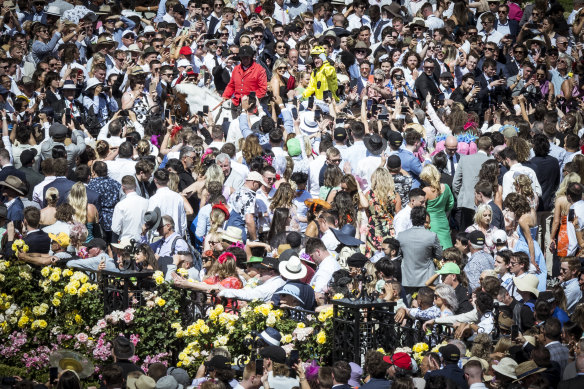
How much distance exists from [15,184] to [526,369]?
300 inches

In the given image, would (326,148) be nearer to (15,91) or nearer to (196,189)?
(196,189)

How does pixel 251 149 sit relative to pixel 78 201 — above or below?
above

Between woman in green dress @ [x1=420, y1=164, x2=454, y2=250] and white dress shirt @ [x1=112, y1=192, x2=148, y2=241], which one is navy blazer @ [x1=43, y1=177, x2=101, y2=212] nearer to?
white dress shirt @ [x1=112, y1=192, x2=148, y2=241]

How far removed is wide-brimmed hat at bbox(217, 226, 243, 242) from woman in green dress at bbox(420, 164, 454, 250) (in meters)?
2.72

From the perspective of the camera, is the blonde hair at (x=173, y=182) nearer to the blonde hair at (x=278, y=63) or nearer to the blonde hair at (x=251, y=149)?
the blonde hair at (x=251, y=149)

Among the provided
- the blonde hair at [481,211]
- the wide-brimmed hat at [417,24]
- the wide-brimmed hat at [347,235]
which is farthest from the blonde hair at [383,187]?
the wide-brimmed hat at [417,24]

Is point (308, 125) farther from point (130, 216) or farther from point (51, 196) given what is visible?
point (51, 196)

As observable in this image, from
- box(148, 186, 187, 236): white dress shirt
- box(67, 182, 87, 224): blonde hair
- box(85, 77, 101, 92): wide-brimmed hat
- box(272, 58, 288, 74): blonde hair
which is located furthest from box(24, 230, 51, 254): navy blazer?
box(272, 58, 288, 74): blonde hair

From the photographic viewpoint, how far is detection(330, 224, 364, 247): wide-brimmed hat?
12.7 meters

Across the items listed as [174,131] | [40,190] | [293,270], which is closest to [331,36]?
[174,131]

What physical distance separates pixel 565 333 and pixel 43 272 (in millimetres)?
6189

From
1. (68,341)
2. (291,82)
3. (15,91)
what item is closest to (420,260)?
(68,341)

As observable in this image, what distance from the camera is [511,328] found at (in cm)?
1020

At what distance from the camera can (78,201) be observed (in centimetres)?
1351
